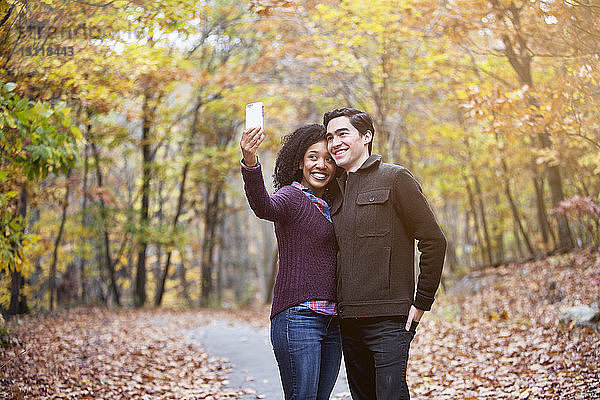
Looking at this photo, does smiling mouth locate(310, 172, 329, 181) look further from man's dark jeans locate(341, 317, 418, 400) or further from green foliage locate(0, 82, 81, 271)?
green foliage locate(0, 82, 81, 271)

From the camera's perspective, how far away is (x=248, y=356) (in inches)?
309

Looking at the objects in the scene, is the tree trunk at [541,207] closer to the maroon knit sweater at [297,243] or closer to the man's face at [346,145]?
the man's face at [346,145]

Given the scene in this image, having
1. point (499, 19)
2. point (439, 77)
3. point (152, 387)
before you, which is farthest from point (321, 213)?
point (439, 77)

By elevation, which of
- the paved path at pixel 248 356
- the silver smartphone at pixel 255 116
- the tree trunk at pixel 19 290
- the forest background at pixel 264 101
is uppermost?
the forest background at pixel 264 101

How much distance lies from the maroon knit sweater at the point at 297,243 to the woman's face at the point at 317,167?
154mm

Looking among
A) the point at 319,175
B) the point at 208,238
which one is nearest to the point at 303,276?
the point at 319,175

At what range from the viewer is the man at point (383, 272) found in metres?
2.79

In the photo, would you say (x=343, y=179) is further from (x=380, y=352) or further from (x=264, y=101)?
(x=264, y=101)

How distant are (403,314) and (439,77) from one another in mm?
11164

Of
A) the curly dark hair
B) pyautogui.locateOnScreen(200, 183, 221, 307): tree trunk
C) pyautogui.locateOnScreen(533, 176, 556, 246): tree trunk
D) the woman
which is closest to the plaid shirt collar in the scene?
the woman

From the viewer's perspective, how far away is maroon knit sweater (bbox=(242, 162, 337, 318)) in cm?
283

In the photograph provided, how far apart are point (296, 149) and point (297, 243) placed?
1.97 ft

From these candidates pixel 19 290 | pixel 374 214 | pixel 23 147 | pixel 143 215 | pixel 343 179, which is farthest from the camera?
pixel 143 215

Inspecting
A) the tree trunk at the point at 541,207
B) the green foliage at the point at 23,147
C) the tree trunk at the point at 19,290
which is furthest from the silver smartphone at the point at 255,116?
the tree trunk at the point at 541,207
